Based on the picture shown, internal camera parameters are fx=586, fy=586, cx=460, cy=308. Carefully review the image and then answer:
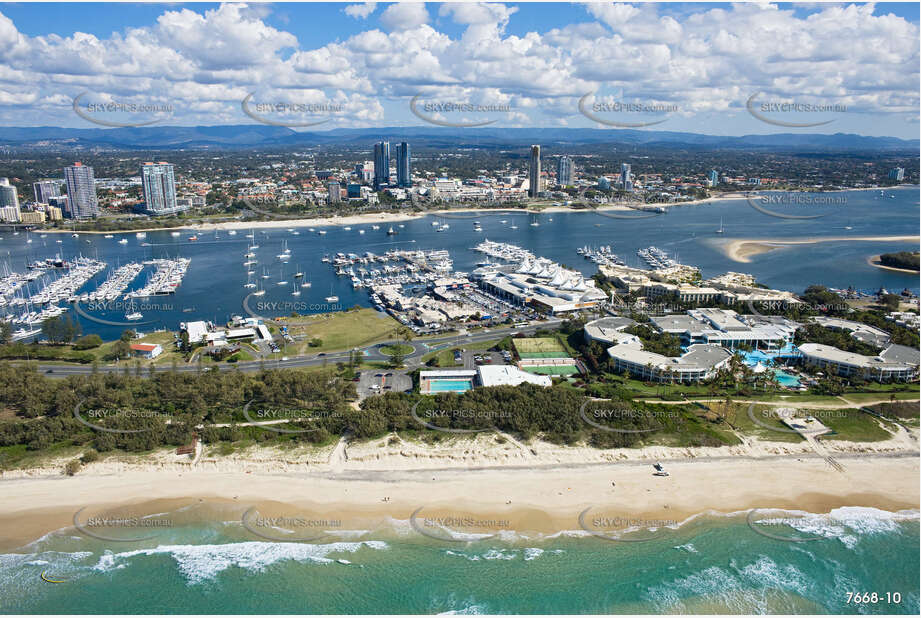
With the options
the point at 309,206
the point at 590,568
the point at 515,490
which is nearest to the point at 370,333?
the point at 515,490

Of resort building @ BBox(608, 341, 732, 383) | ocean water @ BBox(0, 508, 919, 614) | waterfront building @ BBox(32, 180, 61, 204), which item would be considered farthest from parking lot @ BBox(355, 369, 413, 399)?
waterfront building @ BBox(32, 180, 61, 204)

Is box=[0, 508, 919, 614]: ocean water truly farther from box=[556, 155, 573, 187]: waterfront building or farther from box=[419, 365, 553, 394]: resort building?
box=[556, 155, 573, 187]: waterfront building

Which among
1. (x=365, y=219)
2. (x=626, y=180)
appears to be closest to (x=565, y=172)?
(x=626, y=180)

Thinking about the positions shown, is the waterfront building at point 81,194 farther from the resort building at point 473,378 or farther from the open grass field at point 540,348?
the resort building at point 473,378

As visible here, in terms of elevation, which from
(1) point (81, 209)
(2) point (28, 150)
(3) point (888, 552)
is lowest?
(3) point (888, 552)

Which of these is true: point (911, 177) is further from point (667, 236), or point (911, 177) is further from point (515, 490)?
point (515, 490)
